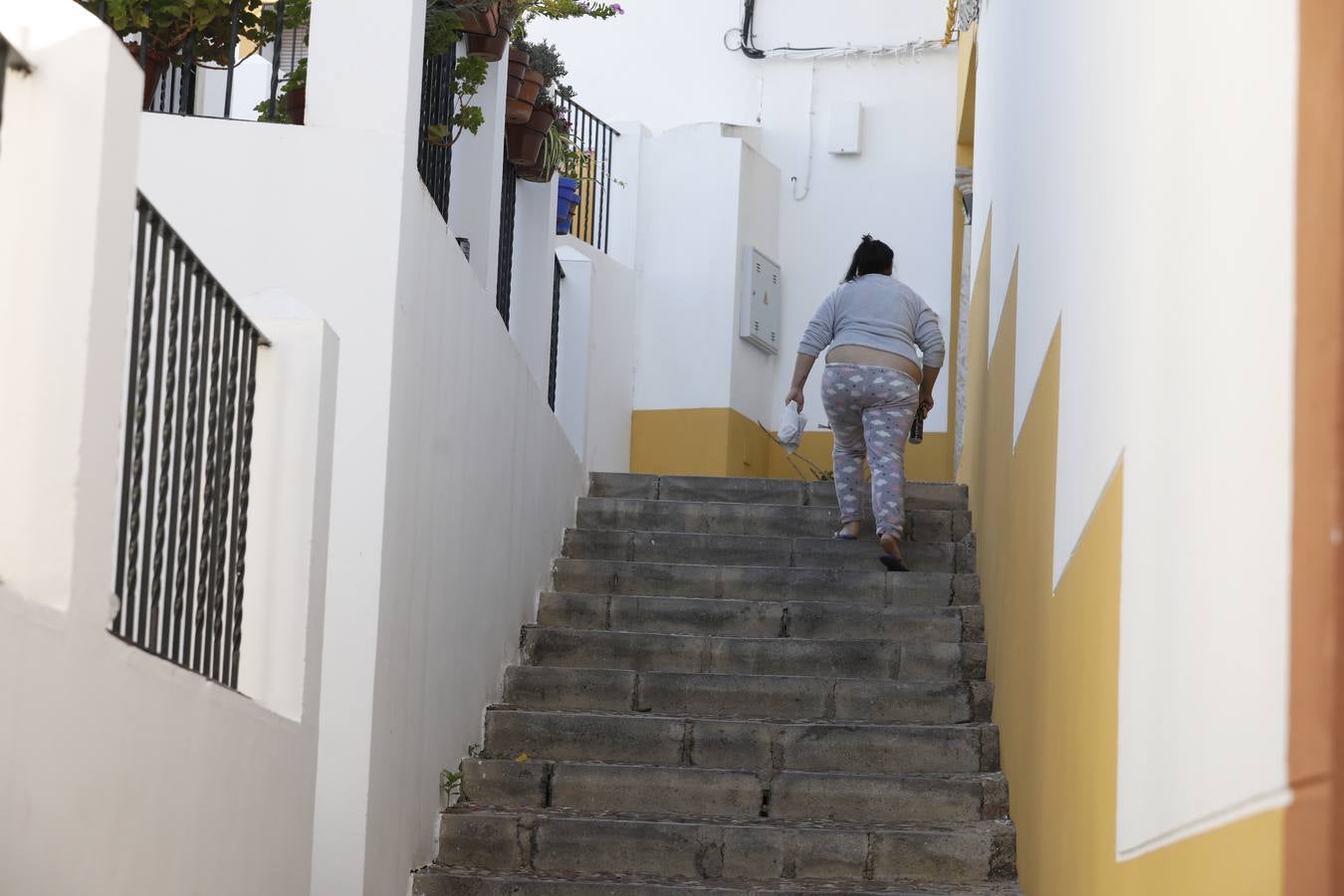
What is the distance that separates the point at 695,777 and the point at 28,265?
3421 mm

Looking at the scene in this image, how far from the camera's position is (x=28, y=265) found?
2711mm

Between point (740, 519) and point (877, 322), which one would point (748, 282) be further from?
point (877, 322)

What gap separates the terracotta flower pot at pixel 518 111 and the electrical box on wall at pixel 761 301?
3739 mm

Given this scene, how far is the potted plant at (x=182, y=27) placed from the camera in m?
5.66

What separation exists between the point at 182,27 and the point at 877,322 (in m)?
2.96

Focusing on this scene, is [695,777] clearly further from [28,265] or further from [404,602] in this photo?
[28,265]

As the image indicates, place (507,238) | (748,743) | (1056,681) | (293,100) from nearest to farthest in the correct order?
(1056,681), (293,100), (748,743), (507,238)

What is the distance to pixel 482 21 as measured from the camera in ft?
21.4

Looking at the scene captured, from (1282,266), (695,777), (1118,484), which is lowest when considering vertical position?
(695,777)

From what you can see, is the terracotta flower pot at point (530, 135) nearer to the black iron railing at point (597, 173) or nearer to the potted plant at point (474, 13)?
the potted plant at point (474, 13)

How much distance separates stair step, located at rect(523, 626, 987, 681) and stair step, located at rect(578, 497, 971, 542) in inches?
51.0

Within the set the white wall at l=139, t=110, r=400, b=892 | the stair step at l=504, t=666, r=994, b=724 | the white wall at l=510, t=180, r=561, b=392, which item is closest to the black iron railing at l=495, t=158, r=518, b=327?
the white wall at l=510, t=180, r=561, b=392

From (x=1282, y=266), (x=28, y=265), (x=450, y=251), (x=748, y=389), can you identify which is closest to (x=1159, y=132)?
(x=1282, y=266)

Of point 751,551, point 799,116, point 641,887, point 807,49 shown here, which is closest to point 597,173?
point 799,116
